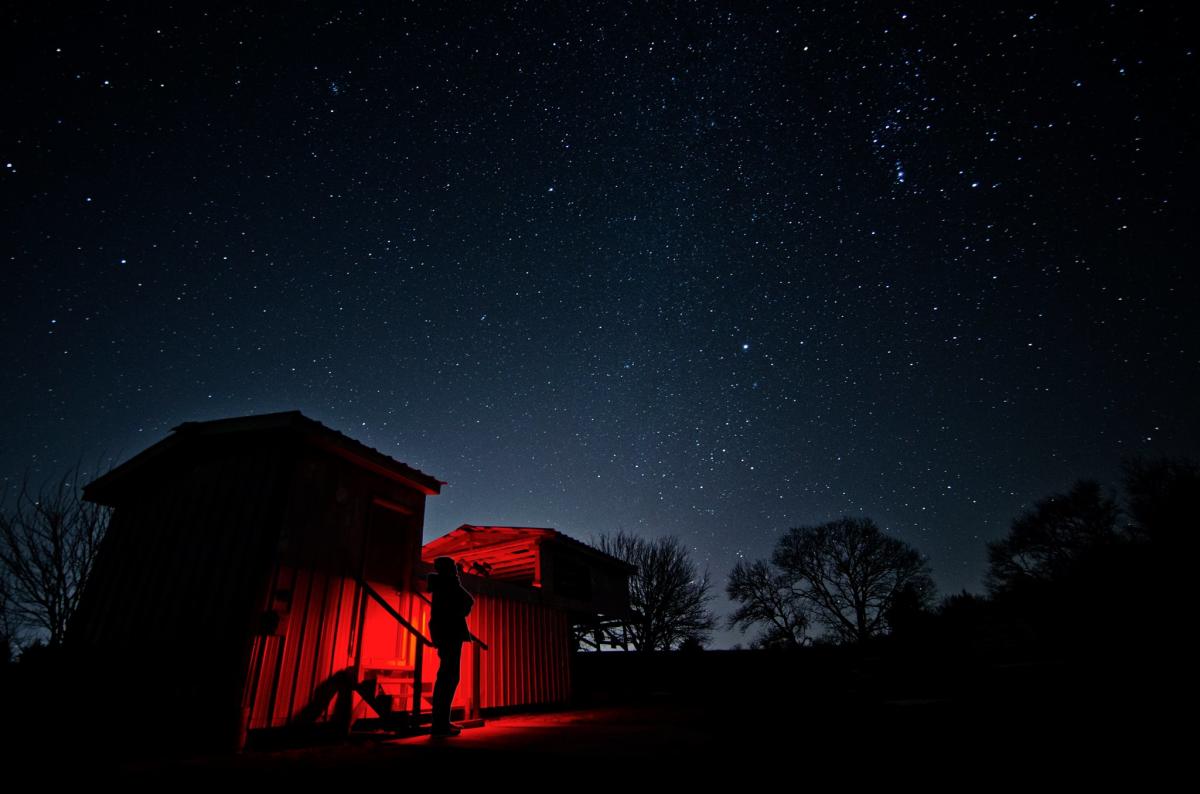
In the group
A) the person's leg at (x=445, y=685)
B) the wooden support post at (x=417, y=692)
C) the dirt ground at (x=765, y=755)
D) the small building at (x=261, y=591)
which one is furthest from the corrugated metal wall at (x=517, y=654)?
the dirt ground at (x=765, y=755)

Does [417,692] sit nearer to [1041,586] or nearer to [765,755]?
[765,755]

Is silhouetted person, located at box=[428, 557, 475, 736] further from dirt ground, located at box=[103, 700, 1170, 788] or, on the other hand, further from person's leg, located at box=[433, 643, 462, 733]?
dirt ground, located at box=[103, 700, 1170, 788]

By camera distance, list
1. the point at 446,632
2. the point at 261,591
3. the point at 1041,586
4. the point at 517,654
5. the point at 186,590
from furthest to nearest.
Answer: the point at 1041,586 < the point at 517,654 < the point at 186,590 < the point at 261,591 < the point at 446,632

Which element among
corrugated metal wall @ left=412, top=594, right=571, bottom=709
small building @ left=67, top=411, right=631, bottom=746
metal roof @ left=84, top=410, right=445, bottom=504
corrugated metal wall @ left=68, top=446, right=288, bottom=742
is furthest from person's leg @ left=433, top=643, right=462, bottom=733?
metal roof @ left=84, top=410, right=445, bottom=504

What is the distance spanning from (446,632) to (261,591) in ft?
9.00

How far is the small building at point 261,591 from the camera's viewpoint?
662cm

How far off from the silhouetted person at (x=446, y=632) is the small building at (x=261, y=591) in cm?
54

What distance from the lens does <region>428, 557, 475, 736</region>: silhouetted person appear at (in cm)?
651

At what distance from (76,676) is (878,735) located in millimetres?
9038

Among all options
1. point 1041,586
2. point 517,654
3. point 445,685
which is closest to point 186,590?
point 445,685

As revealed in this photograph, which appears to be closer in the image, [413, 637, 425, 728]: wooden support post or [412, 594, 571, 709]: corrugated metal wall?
[413, 637, 425, 728]: wooden support post

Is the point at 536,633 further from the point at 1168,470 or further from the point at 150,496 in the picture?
the point at 1168,470

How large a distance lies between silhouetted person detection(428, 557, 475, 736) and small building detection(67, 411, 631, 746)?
21.2 inches

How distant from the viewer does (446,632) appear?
685cm
